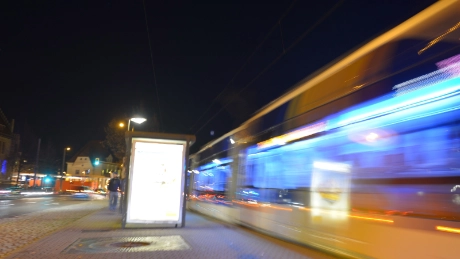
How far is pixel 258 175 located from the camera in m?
11.8

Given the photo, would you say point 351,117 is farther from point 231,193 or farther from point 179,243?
point 231,193

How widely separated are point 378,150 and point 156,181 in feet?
25.8

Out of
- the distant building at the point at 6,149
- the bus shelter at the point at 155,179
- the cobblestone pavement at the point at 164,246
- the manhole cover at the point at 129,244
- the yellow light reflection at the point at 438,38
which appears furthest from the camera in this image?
the distant building at the point at 6,149

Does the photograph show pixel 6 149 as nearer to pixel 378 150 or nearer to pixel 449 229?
pixel 378 150

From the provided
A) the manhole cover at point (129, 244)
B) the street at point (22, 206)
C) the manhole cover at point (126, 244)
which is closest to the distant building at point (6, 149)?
the street at point (22, 206)

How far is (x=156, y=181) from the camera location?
42.0 feet

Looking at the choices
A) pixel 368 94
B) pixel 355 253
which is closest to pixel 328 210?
pixel 355 253

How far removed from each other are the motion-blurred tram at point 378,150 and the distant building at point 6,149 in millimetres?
60088

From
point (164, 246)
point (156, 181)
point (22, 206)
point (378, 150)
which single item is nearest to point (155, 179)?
point (156, 181)

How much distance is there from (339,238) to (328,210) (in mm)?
559

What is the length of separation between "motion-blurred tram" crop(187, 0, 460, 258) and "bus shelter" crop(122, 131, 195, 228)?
10.3ft

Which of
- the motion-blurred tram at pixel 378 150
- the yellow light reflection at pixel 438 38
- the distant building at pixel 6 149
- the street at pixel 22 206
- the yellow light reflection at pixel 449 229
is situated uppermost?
the distant building at pixel 6 149

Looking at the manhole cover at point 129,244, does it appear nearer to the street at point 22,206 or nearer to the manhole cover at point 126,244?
the manhole cover at point 126,244

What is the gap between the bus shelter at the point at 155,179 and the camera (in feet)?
41.2
